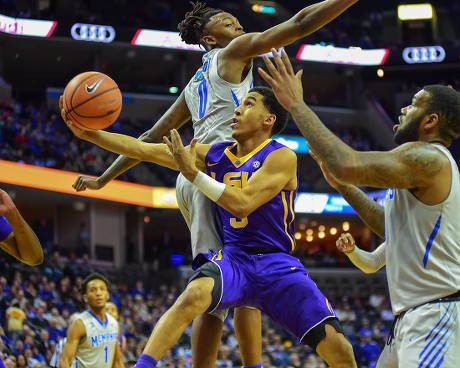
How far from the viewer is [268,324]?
2344 centimetres

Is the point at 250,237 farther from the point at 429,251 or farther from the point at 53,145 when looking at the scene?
the point at 53,145

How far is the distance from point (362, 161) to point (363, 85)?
110ft

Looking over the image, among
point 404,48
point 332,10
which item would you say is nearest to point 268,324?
point 404,48

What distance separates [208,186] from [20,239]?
1.30m

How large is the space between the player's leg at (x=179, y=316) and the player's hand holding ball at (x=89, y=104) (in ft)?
4.30

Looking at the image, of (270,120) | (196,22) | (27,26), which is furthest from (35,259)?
(27,26)

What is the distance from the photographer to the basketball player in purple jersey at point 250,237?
5.19 meters

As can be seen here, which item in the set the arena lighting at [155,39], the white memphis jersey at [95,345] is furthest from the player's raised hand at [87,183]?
the arena lighting at [155,39]

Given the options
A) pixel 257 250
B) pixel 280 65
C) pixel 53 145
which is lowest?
pixel 257 250

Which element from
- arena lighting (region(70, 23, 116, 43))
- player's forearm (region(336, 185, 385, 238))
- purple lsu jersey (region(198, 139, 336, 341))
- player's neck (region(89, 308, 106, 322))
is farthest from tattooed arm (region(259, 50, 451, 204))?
arena lighting (region(70, 23, 116, 43))

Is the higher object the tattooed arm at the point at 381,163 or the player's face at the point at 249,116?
the player's face at the point at 249,116

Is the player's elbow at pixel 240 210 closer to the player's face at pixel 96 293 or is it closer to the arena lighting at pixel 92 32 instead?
the player's face at pixel 96 293

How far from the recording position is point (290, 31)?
5570 mm

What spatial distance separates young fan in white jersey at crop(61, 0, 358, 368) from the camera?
5.67 meters
